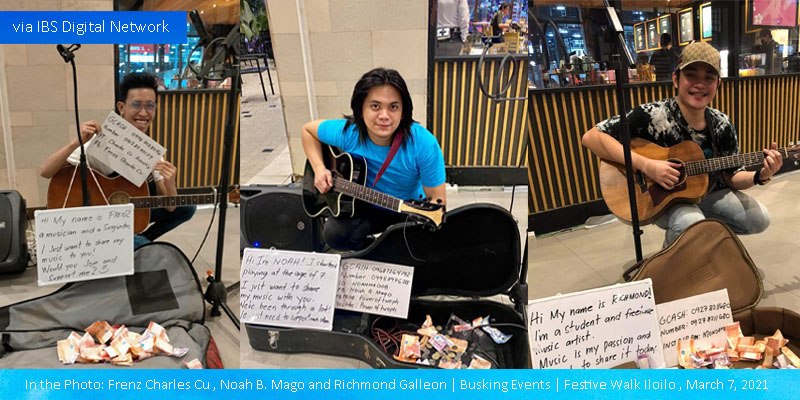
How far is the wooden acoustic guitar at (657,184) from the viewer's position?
1360 millimetres

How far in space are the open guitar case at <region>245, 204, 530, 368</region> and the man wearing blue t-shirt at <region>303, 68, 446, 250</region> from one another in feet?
0.38

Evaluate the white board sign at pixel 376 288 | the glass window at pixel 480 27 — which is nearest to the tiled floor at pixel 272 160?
the white board sign at pixel 376 288

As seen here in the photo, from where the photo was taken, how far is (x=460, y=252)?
159cm

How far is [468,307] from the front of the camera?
1.66m

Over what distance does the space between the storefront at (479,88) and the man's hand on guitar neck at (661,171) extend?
11.8 inches

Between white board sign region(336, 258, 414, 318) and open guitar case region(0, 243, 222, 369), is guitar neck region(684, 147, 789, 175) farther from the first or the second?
open guitar case region(0, 243, 222, 369)

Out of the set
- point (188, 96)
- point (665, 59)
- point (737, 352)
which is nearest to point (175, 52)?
point (188, 96)

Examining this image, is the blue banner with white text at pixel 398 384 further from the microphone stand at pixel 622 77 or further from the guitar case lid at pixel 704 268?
the microphone stand at pixel 622 77

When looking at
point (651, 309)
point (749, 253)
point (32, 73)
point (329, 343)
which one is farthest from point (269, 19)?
point (749, 253)

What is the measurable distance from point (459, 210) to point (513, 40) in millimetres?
453

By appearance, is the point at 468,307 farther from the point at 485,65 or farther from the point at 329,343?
the point at 485,65

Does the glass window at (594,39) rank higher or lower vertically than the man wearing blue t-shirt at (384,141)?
higher

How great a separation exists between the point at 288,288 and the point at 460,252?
19.5 inches

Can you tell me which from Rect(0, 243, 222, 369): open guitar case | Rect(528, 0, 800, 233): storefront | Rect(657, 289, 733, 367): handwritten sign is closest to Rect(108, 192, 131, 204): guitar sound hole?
Rect(0, 243, 222, 369): open guitar case
